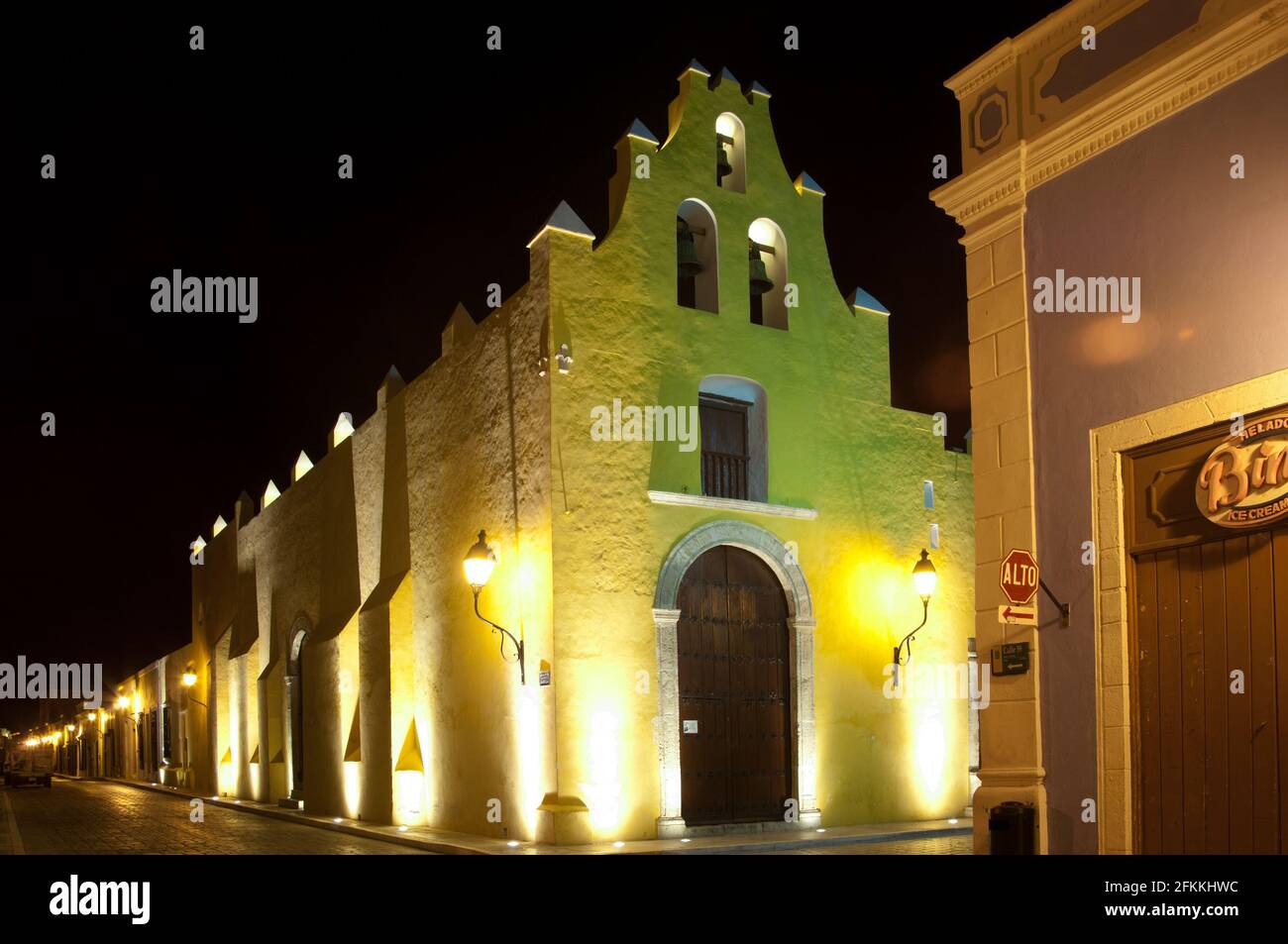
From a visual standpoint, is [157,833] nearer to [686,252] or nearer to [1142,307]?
[686,252]

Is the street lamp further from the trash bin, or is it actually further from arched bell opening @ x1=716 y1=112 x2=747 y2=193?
the trash bin

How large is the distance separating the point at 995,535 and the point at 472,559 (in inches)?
284

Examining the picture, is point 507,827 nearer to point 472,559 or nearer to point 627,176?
point 472,559

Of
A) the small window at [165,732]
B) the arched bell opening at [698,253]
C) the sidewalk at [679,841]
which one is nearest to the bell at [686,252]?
the arched bell opening at [698,253]

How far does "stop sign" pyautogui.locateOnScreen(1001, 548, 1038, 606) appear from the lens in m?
9.37

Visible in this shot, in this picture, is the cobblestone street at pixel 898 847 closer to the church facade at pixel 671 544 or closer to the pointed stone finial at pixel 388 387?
the church facade at pixel 671 544

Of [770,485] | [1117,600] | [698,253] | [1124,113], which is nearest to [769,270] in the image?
[698,253]

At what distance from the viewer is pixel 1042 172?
395 inches

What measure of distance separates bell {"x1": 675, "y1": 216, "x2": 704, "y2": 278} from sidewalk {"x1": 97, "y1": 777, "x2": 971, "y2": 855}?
782 cm

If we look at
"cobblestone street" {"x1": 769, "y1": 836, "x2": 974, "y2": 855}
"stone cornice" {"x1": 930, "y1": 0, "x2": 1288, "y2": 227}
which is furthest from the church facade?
"stone cornice" {"x1": 930, "y1": 0, "x2": 1288, "y2": 227}

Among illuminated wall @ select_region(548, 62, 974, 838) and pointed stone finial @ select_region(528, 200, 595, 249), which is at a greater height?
pointed stone finial @ select_region(528, 200, 595, 249)

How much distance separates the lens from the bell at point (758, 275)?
18016 millimetres

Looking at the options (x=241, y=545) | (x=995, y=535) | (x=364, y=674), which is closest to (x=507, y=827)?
(x=364, y=674)

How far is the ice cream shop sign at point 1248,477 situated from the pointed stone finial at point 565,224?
9.26 metres
